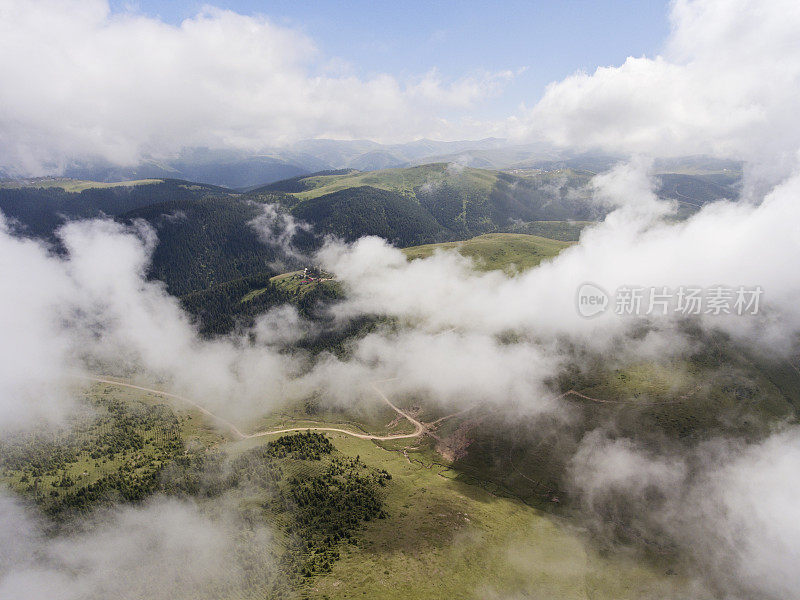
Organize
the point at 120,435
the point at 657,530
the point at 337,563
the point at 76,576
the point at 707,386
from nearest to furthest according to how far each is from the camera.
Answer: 1. the point at 76,576
2. the point at 337,563
3. the point at 657,530
4. the point at 120,435
5. the point at 707,386

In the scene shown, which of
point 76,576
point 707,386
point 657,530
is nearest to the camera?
point 76,576

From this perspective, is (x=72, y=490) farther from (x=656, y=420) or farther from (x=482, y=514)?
(x=656, y=420)

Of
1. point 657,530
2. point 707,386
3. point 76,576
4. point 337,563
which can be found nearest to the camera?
point 76,576

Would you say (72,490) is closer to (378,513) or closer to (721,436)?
(378,513)

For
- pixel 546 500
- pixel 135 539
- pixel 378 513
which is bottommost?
pixel 546 500

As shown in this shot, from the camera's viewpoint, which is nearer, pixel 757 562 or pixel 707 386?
pixel 757 562

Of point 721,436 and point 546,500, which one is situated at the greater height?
point 721,436

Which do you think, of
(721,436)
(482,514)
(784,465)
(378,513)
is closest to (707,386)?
(721,436)

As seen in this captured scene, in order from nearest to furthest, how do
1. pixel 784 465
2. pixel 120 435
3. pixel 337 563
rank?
pixel 337 563 → pixel 784 465 → pixel 120 435

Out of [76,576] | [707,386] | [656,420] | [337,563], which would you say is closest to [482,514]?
[337,563]
